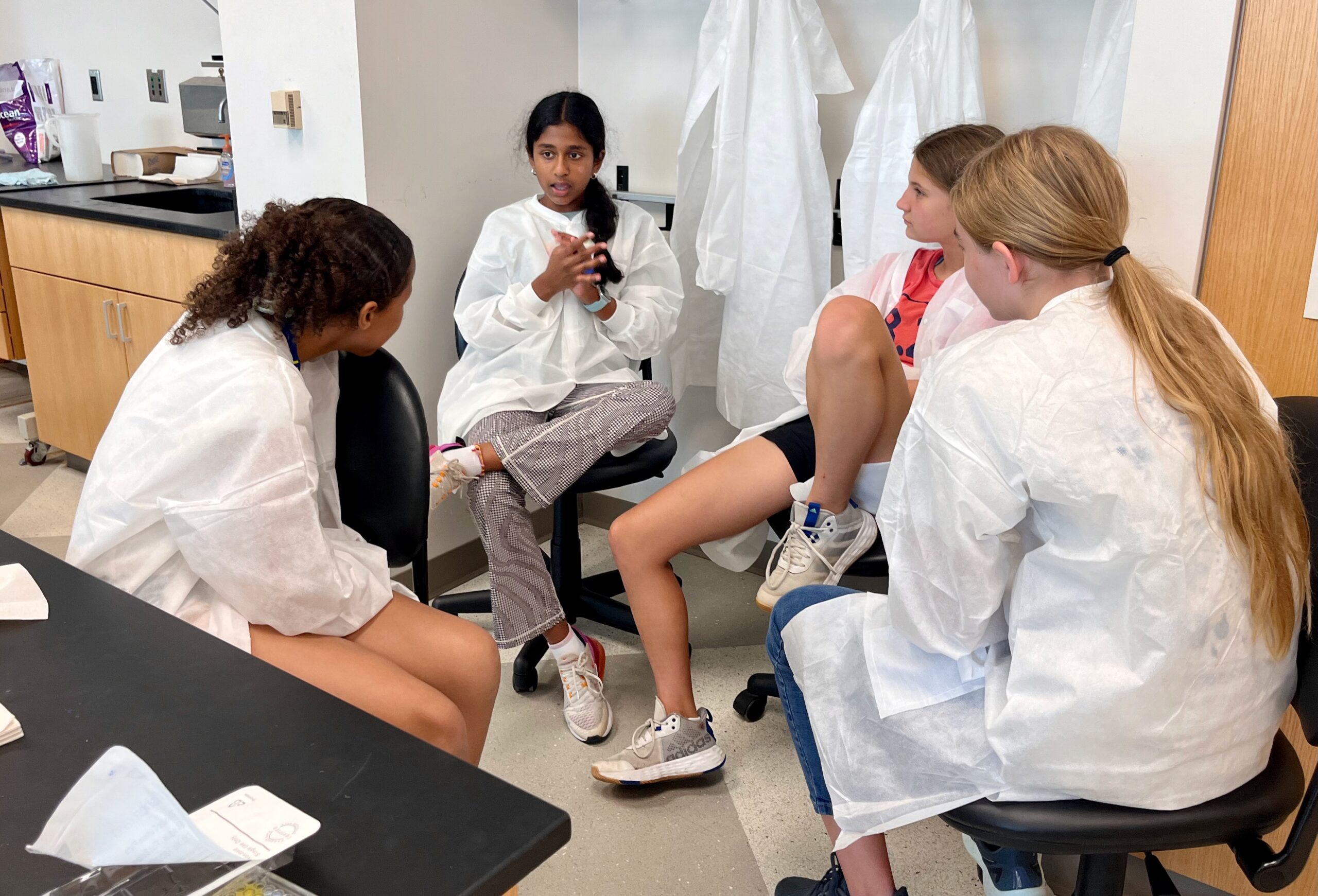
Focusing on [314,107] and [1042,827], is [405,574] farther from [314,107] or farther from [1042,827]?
[1042,827]

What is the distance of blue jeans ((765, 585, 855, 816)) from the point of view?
1351 mm

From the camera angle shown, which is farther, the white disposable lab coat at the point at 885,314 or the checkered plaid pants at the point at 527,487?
the checkered plaid pants at the point at 527,487

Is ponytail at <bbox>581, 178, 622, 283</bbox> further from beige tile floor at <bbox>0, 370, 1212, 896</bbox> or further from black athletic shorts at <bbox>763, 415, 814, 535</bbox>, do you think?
beige tile floor at <bbox>0, 370, 1212, 896</bbox>

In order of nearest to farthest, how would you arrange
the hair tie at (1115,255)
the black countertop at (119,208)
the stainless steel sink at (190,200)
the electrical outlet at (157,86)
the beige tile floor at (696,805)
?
the hair tie at (1115,255) < the beige tile floor at (696,805) < the black countertop at (119,208) < the stainless steel sink at (190,200) < the electrical outlet at (157,86)

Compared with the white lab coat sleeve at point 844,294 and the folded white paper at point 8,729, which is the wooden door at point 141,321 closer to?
the white lab coat sleeve at point 844,294

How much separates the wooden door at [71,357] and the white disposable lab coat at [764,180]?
1.78 meters

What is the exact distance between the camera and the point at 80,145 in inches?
136

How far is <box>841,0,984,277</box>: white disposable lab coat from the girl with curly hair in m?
1.05

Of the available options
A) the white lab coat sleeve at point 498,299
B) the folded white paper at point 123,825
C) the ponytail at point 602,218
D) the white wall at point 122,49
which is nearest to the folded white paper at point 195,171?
the white wall at point 122,49

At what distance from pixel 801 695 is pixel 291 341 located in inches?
34.7

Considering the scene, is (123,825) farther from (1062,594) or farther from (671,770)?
(671,770)

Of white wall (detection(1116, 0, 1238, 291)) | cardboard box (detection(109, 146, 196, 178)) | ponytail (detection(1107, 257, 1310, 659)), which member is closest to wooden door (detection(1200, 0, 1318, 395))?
white wall (detection(1116, 0, 1238, 291))

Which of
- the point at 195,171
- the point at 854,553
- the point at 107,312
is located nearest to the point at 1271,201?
the point at 854,553

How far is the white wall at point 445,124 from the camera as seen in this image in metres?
2.26
